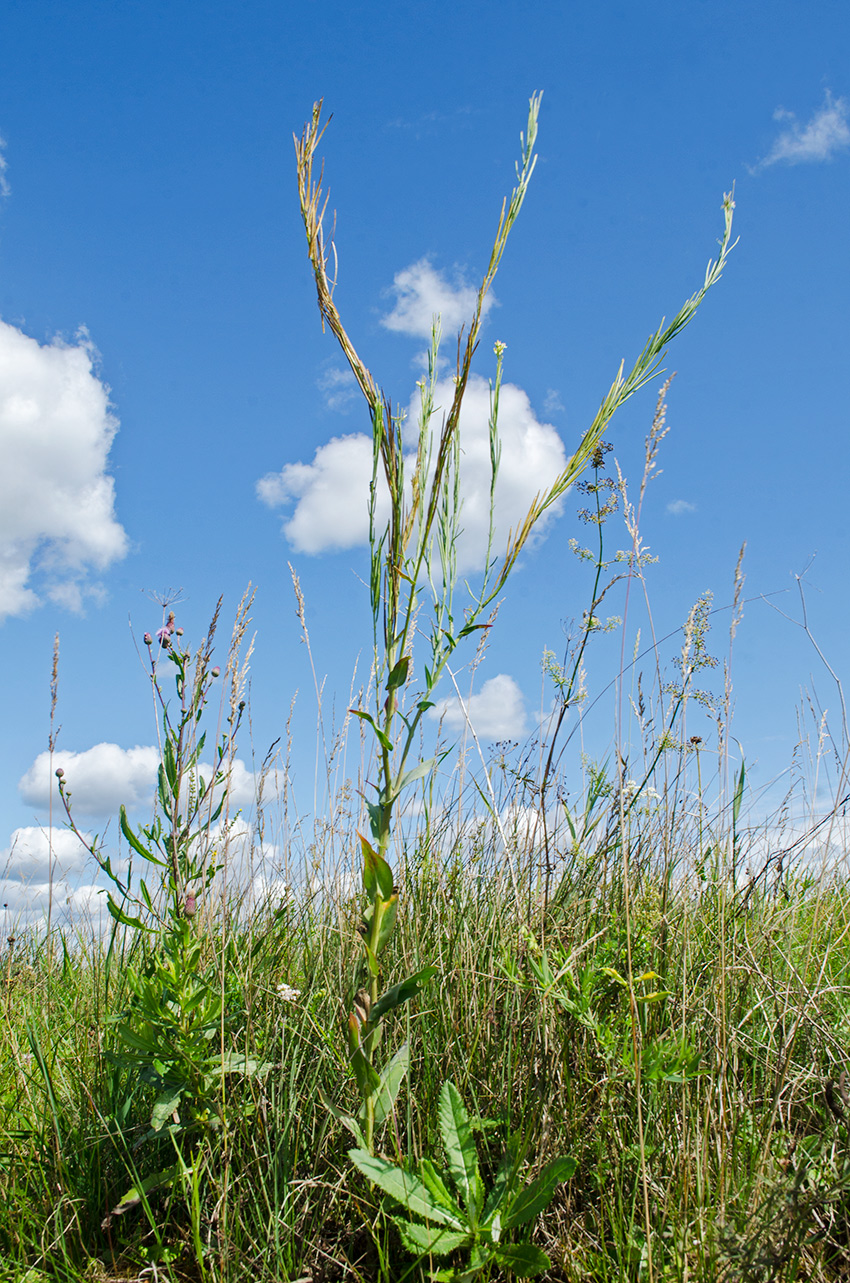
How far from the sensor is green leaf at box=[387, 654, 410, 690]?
1552mm

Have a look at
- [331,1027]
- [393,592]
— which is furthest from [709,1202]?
[393,592]

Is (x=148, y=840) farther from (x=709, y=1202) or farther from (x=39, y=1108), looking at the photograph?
(x=709, y=1202)

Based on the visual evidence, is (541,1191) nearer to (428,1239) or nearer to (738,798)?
(428,1239)

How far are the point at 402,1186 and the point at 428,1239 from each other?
11 centimetres

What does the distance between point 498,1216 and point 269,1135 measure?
0.66 meters

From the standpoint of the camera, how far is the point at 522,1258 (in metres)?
1.46

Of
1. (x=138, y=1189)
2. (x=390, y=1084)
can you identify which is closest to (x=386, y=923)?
(x=390, y=1084)

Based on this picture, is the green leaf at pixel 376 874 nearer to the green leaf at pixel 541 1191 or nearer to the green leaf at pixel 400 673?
the green leaf at pixel 400 673

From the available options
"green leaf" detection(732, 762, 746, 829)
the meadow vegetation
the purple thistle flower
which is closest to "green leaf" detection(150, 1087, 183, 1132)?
the meadow vegetation

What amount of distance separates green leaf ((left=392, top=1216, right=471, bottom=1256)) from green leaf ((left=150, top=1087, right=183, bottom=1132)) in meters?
0.61

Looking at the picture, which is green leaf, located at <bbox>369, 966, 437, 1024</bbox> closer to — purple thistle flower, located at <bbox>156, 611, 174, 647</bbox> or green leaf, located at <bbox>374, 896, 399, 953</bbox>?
green leaf, located at <bbox>374, 896, 399, 953</bbox>

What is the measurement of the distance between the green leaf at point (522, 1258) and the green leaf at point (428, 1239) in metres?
0.08

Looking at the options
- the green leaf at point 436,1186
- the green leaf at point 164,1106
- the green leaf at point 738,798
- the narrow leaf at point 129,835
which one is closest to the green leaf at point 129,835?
the narrow leaf at point 129,835

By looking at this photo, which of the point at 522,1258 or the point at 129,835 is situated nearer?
the point at 522,1258
